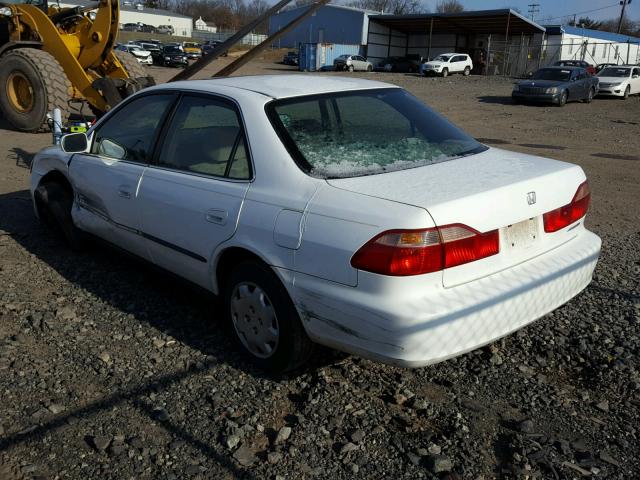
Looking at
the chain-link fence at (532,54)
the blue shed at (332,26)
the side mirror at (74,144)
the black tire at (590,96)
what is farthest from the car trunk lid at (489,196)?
the blue shed at (332,26)

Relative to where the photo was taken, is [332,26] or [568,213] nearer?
[568,213]

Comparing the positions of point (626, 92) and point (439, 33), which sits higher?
point (439, 33)

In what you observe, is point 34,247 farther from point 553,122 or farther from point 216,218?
point 553,122

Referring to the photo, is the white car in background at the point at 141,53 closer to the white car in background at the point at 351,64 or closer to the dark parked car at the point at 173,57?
the dark parked car at the point at 173,57

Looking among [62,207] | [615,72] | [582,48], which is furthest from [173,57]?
[62,207]

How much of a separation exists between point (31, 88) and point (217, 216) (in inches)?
387

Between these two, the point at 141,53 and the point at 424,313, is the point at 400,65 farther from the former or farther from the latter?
the point at 424,313

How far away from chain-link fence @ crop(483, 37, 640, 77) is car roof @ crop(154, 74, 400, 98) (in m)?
42.6

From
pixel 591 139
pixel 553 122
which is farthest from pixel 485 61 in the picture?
pixel 591 139

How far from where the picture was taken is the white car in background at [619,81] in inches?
1010

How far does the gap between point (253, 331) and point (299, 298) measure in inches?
21.7

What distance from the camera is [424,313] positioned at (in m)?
2.72

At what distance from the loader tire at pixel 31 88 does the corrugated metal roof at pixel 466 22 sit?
126 ft

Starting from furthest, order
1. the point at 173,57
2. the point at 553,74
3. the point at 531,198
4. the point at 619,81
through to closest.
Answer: the point at 173,57 < the point at 619,81 < the point at 553,74 < the point at 531,198
